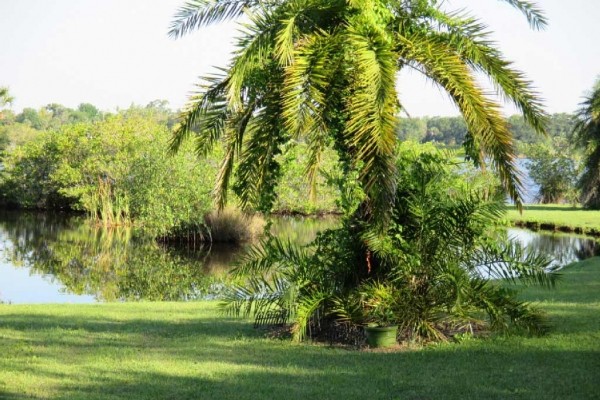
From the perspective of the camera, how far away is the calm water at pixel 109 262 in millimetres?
21422

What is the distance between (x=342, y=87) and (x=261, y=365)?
13.0ft

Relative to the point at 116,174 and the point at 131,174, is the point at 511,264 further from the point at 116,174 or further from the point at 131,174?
the point at 116,174

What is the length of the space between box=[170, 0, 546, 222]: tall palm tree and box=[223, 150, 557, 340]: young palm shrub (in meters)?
0.61

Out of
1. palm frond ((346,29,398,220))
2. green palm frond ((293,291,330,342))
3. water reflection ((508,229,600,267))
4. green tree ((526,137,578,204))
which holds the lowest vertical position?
green palm frond ((293,291,330,342))

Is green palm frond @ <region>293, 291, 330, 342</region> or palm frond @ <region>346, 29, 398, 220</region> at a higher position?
palm frond @ <region>346, 29, 398, 220</region>

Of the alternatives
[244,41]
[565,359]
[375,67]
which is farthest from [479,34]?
[565,359]

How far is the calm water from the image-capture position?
70.3 feet

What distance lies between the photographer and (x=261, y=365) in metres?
9.17

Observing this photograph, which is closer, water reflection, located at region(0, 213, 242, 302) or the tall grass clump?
water reflection, located at region(0, 213, 242, 302)

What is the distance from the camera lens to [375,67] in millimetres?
9992

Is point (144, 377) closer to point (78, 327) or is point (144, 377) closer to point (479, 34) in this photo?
point (78, 327)

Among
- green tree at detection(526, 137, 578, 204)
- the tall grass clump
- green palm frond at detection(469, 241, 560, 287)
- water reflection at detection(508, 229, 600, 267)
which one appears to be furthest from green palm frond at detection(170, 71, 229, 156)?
green tree at detection(526, 137, 578, 204)

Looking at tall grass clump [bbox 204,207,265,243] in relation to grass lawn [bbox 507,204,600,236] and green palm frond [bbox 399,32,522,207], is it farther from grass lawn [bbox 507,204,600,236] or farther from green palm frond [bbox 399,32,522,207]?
green palm frond [bbox 399,32,522,207]

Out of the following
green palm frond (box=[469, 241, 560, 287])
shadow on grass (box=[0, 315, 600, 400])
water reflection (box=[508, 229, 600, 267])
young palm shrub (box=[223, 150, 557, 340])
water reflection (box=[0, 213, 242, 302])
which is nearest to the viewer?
shadow on grass (box=[0, 315, 600, 400])
